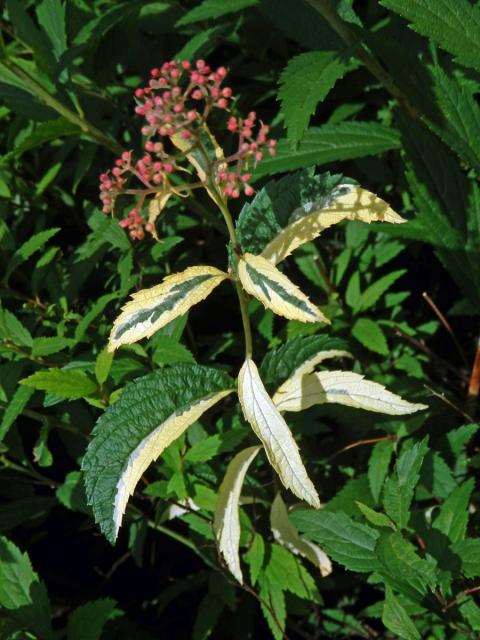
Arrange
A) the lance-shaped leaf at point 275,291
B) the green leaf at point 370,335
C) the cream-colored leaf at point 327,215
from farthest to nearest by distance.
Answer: the green leaf at point 370,335 → the cream-colored leaf at point 327,215 → the lance-shaped leaf at point 275,291

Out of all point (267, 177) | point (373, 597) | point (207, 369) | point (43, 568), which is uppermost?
point (267, 177)

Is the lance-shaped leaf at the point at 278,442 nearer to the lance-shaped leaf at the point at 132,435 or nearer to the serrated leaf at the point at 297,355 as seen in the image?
the lance-shaped leaf at the point at 132,435

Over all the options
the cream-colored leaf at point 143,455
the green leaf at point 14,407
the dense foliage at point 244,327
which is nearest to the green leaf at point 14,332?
the dense foliage at point 244,327

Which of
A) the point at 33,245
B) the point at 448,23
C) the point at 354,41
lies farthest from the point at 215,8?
the point at 33,245

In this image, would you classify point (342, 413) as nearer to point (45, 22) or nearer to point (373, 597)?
point (373, 597)

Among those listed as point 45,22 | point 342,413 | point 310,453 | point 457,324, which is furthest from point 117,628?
point 45,22

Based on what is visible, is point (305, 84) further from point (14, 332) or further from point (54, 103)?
point (14, 332)

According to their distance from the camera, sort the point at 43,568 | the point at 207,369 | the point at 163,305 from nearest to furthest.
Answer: the point at 163,305 → the point at 207,369 → the point at 43,568

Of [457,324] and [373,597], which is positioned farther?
[457,324]
